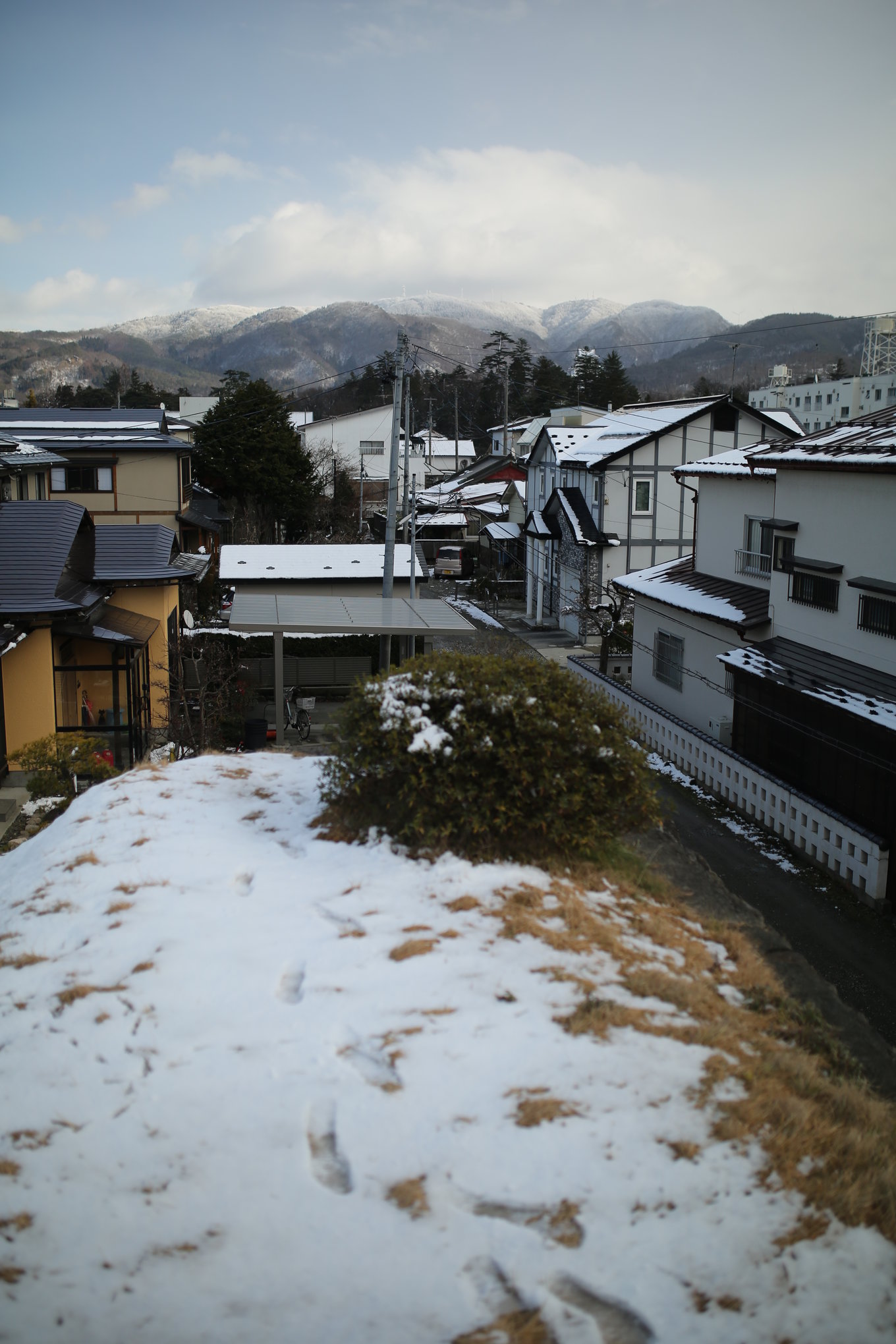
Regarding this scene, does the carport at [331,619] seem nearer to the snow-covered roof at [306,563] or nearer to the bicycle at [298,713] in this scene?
the bicycle at [298,713]

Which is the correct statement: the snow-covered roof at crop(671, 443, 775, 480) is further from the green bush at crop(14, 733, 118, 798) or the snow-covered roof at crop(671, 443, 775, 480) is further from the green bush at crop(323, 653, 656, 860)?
the green bush at crop(14, 733, 118, 798)

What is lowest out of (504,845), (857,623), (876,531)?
(504,845)

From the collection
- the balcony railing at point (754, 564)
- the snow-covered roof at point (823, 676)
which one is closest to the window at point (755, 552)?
the balcony railing at point (754, 564)

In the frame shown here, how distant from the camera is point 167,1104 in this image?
4.34 m

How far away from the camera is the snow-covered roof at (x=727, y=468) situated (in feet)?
62.8

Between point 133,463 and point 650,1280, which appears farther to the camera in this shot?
point 133,463

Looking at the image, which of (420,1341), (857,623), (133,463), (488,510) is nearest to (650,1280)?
(420,1341)

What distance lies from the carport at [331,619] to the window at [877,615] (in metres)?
6.13

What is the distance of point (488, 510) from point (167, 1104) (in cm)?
5129

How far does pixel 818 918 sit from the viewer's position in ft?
38.6

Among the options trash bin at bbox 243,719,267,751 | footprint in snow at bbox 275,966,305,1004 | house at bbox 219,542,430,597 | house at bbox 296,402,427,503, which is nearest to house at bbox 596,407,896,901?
trash bin at bbox 243,719,267,751

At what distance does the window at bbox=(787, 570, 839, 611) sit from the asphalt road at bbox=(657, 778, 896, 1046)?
3982 mm

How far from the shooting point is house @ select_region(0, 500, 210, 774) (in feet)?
47.7

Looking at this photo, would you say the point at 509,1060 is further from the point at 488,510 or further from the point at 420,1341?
the point at 488,510
